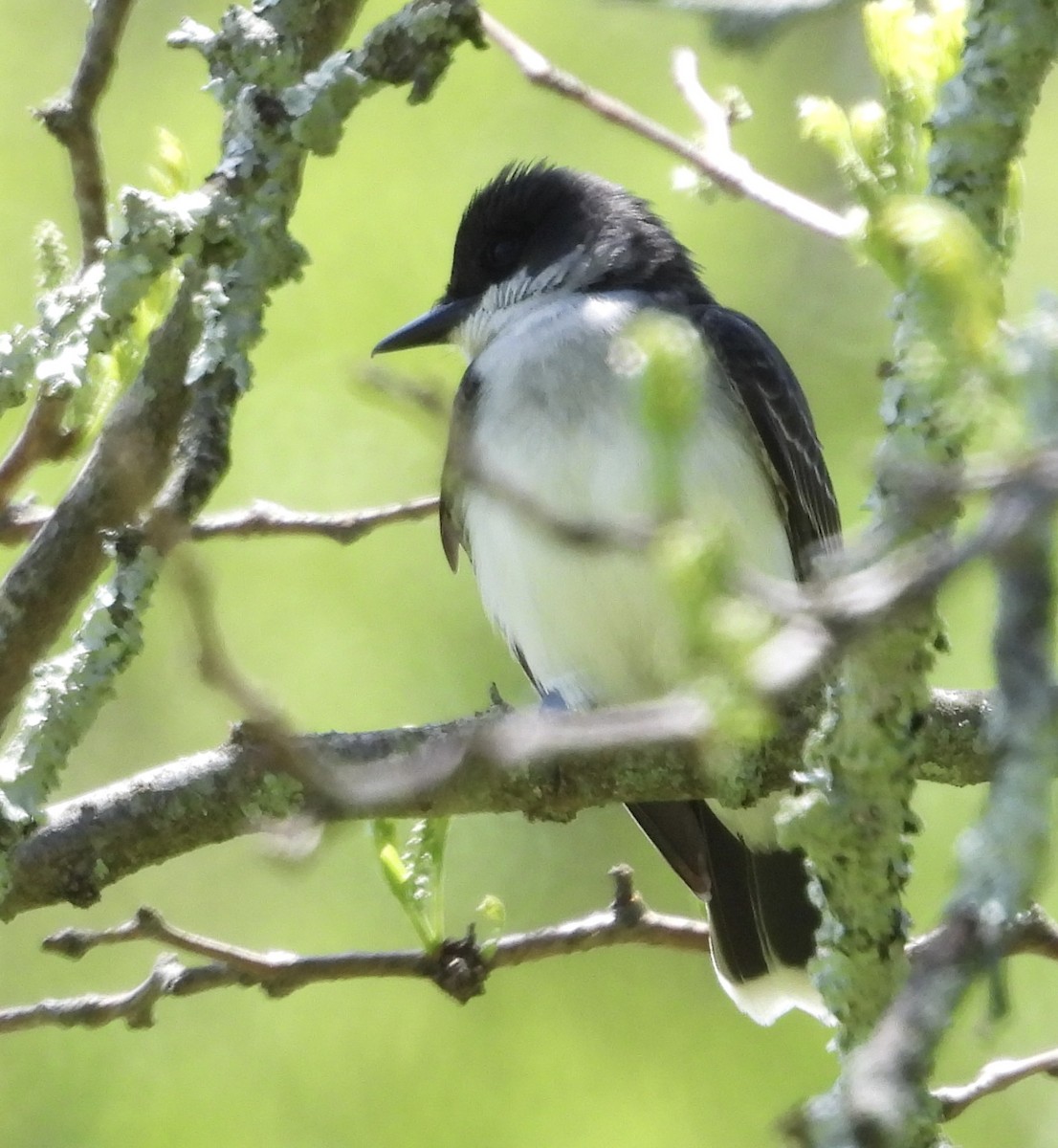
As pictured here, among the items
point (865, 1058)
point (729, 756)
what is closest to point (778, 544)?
point (729, 756)

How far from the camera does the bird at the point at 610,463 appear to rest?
3.62 metres

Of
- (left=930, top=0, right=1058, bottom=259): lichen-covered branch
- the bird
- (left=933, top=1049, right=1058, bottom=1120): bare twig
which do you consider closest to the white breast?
the bird

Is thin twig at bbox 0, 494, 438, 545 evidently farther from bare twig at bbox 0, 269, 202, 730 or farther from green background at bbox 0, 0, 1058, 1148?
green background at bbox 0, 0, 1058, 1148

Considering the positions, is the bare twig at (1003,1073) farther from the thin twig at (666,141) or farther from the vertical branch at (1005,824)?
→ the vertical branch at (1005,824)

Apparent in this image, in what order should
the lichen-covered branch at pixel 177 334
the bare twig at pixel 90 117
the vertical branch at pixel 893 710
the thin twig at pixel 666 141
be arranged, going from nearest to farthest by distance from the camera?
the vertical branch at pixel 893 710, the lichen-covered branch at pixel 177 334, the bare twig at pixel 90 117, the thin twig at pixel 666 141

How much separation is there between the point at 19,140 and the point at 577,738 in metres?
5.52

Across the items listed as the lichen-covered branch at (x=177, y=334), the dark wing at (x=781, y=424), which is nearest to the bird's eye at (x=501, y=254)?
the dark wing at (x=781, y=424)

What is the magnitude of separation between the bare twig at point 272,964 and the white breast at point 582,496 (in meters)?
0.72

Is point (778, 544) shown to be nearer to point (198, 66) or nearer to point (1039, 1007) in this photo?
point (1039, 1007)

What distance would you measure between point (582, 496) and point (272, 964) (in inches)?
43.7

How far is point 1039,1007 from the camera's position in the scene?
5637 mm

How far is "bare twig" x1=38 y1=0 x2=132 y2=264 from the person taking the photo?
8.28 ft

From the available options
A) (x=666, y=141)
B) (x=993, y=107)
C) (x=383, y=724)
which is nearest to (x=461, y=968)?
(x=666, y=141)

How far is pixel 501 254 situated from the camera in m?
4.46
